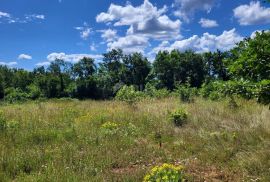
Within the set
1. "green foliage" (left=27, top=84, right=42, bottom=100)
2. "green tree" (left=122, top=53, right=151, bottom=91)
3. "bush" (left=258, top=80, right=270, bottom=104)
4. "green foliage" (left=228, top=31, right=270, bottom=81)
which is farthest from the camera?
"green tree" (left=122, top=53, right=151, bottom=91)

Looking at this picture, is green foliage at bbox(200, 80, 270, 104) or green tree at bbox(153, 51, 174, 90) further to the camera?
green tree at bbox(153, 51, 174, 90)

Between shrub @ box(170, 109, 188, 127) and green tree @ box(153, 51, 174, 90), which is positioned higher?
green tree @ box(153, 51, 174, 90)

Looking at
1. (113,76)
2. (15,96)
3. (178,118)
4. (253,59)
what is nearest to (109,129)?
(178,118)

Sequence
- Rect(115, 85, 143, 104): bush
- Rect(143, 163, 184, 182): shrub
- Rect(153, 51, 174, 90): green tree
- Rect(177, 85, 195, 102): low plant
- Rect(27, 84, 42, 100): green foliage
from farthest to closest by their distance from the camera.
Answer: Rect(153, 51, 174, 90): green tree, Rect(27, 84, 42, 100): green foliage, Rect(177, 85, 195, 102): low plant, Rect(115, 85, 143, 104): bush, Rect(143, 163, 184, 182): shrub

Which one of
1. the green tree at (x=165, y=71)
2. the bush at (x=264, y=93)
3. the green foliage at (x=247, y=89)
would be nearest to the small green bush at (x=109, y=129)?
the green foliage at (x=247, y=89)

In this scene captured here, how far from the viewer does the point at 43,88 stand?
62406mm

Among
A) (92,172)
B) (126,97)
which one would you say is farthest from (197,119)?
(126,97)

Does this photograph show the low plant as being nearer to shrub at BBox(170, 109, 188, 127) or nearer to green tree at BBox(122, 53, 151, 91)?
shrub at BBox(170, 109, 188, 127)

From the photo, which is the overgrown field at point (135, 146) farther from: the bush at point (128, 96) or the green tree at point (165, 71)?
the green tree at point (165, 71)

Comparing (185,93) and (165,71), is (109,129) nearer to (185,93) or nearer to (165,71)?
(185,93)

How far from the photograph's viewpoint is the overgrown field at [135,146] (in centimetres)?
681

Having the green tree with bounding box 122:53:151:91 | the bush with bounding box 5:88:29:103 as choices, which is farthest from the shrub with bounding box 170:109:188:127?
the green tree with bounding box 122:53:151:91

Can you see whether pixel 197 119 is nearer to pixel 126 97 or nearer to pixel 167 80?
pixel 126 97

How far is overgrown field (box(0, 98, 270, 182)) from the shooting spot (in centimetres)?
681
